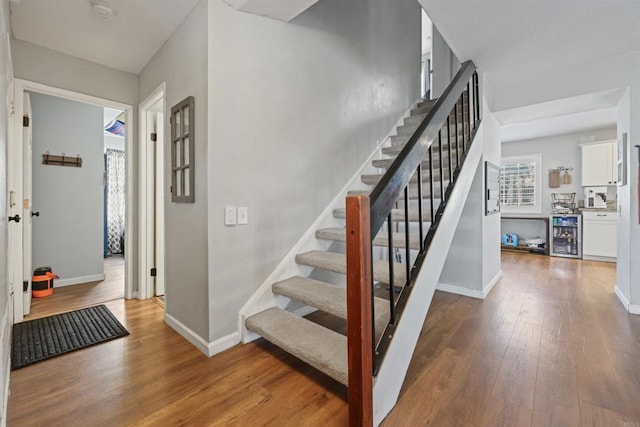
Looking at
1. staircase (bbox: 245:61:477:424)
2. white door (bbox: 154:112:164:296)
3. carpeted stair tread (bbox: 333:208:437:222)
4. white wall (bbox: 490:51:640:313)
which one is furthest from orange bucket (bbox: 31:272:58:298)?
white wall (bbox: 490:51:640:313)

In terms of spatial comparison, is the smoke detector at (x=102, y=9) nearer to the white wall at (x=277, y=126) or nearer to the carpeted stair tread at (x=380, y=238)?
the white wall at (x=277, y=126)

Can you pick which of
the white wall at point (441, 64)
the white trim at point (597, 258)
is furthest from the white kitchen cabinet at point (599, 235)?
the white wall at point (441, 64)

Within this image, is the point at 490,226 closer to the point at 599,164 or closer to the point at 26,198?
the point at 599,164

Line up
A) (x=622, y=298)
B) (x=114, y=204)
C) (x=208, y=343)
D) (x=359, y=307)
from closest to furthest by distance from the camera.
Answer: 1. (x=359, y=307)
2. (x=208, y=343)
3. (x=622, y=298)
4. (x=114, y=204)

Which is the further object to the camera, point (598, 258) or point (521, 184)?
point (521, 184)

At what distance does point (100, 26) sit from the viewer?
2.22m

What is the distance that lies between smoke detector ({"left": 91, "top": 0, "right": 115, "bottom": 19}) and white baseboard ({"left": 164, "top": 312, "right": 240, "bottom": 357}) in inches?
91.8

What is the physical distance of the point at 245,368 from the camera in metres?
1.75

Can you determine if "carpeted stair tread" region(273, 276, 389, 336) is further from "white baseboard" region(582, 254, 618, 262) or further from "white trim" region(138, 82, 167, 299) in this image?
"white baseboard" region(582, 254, 618, 262)

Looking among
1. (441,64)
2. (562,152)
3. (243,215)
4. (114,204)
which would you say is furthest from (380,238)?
(114,204)

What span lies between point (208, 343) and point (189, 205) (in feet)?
3.19

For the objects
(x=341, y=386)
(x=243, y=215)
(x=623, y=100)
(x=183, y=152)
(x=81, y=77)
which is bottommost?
(x=341, y=386)

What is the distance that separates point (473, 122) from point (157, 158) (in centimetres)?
330

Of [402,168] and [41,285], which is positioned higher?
[402,168]
